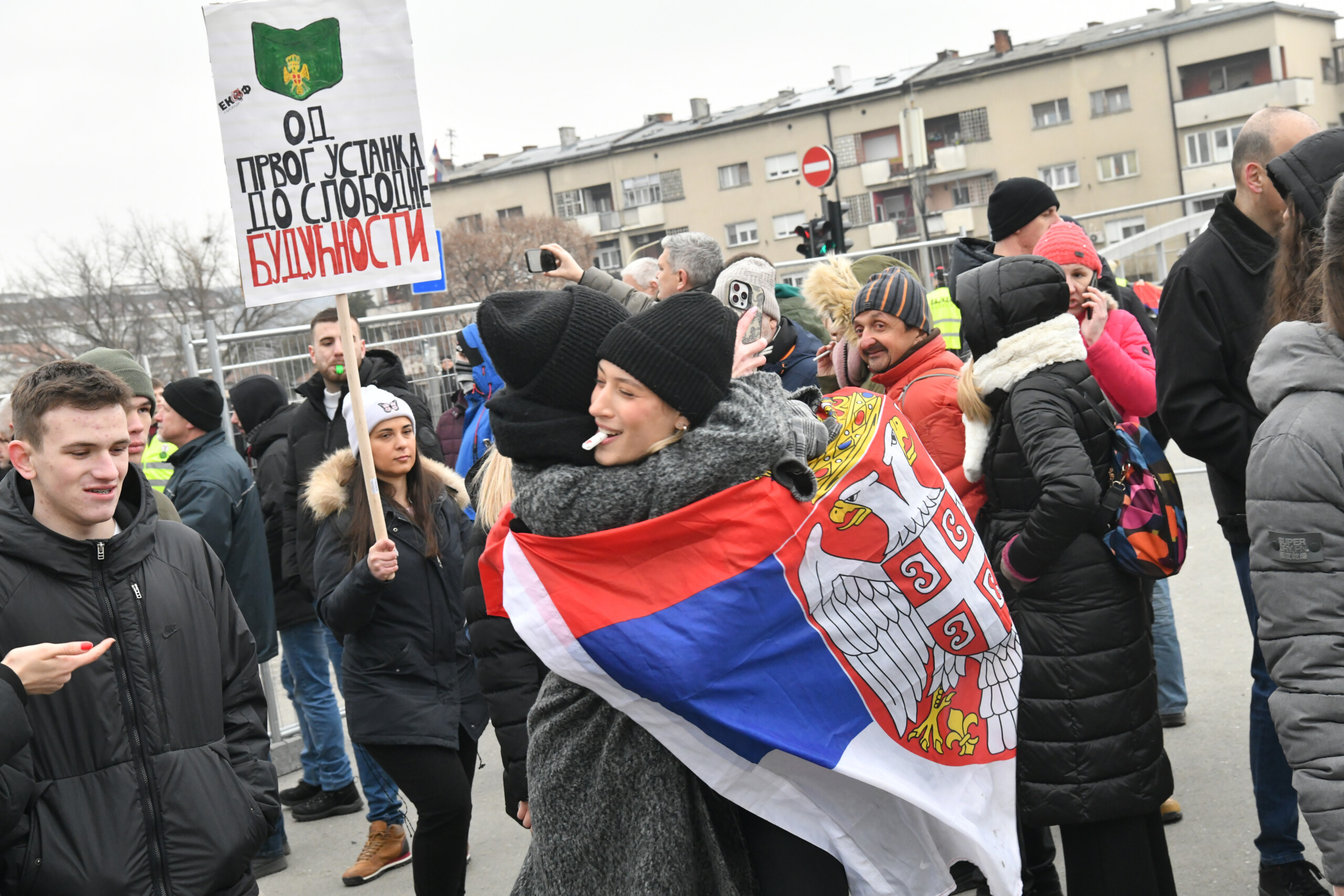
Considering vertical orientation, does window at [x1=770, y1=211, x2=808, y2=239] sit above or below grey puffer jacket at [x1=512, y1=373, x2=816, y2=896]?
above

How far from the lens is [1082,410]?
382cm

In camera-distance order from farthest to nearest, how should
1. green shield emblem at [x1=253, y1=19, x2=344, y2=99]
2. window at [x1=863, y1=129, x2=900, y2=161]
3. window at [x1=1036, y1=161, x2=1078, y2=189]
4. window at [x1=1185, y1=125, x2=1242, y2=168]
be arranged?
window at [x1=863, y1=129, x2=900, y2=161]
window at [x1=1036, y1=161, x2=1078, y2=189]
window at [x1=1185, y1=125, x2=1242, y2=168]
green shield emblem at [x1=253, y1=19, x2=344, y2=99]

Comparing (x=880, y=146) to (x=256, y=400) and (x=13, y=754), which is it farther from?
(x=13, y=754)

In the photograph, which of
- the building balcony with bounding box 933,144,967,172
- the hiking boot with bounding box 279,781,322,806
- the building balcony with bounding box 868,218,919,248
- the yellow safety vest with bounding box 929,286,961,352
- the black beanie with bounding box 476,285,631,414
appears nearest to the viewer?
the black beanie with bounding box 476,285,631,414

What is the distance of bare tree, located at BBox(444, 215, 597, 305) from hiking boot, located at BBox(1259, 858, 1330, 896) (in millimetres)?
44494

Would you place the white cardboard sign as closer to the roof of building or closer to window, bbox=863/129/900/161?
the roof of building

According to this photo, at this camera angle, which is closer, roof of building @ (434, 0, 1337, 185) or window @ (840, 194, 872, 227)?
roof of building @ (434, 0, 1337, 185)

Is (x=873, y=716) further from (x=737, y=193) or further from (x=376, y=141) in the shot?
(x=737, y=193)

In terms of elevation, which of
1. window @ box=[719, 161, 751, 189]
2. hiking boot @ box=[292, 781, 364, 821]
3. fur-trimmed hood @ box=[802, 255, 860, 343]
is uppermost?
window @ box=[719, 161, 751, 189]

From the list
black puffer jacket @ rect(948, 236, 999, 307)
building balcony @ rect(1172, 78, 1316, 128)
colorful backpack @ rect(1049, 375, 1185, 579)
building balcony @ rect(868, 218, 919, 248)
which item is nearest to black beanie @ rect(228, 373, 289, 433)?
black puffer jacket @ rect(948, 236, 999, 307)

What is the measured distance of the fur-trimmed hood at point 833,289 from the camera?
586cm

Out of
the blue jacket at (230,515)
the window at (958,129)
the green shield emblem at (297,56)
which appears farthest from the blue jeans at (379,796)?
the window at (958,129)

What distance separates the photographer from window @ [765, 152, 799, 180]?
198 feet

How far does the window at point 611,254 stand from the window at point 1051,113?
2255cm
